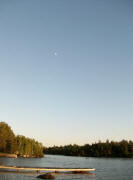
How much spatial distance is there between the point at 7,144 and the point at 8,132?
22.5ft

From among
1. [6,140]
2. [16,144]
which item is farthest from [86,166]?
[6,140]

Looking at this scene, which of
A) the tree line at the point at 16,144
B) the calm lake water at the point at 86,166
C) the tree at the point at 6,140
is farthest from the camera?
the tree line at the point at 16,144

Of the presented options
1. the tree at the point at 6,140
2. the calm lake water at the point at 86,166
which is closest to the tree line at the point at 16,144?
the tree at the point at 6,140

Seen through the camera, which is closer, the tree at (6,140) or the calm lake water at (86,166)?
the calm lake water at (86,166)

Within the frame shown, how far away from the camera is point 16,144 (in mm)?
112875

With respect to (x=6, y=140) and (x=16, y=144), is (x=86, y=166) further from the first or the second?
(x=6, y=140)

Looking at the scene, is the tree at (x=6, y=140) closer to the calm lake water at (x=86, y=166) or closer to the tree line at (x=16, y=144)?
the tree line at (x=16, y=144)

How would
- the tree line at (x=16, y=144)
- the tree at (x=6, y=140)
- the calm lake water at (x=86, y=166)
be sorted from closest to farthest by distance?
1. the calm lake water at (x=86, y=166)
2. the tree at (x=6, y=140)
3. the tree line at (x=16, y=144)

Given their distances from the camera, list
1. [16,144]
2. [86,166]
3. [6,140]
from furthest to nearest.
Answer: [16,144] → [6,140] → [86,166]

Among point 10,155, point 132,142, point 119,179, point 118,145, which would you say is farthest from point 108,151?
point 119,179

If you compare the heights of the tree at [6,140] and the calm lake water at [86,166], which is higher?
the tree at [6,140]

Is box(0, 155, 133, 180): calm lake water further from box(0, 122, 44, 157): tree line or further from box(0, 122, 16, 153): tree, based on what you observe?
box(0, 122, 44, 157): tree line

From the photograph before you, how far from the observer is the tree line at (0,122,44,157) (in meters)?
109

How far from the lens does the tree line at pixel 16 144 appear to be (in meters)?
109
